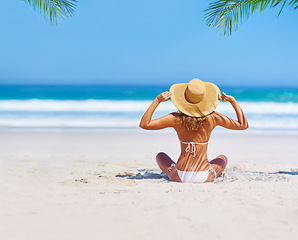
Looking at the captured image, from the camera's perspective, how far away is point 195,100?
12.1 feet

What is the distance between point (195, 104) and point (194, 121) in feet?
0.61

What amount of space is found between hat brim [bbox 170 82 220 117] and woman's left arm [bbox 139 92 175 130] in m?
0.11

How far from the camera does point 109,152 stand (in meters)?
6.55

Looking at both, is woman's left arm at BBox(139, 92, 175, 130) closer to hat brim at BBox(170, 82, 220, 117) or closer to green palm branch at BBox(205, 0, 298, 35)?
hat brim at BBox(170, 82, 220, 117)

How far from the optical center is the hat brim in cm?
372

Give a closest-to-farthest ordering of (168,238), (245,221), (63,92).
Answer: (168,238), (245,221), (63,92)

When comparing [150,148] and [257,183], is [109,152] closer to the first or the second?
[150,148]

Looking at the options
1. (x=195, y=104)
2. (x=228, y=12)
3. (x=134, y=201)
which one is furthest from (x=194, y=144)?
(x=228, y=12)

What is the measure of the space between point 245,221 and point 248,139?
227 inches

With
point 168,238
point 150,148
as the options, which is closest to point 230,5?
point 150,148

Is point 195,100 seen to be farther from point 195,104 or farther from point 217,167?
point 217,167

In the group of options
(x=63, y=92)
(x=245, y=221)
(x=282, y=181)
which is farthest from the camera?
(x=63, y=92)

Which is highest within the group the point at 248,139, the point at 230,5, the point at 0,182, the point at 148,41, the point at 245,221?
the point at 148,41

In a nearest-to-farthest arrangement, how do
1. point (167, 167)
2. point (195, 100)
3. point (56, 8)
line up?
point (195, 100)
point (167, 167)
point (56, 8)
